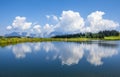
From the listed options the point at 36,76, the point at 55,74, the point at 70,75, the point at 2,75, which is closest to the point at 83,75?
the point at 70,75

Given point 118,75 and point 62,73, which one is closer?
point 118,75

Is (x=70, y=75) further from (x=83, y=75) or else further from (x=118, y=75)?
(x=118, y=75)

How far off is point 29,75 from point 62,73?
3.41m

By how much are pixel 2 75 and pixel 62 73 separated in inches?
236

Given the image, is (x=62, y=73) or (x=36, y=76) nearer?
(x=36, y=76)

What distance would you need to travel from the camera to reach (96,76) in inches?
819

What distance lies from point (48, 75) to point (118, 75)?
6.81 meters

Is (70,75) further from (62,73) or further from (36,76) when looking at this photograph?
(36,76)

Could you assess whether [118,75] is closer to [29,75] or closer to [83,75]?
[83,75]

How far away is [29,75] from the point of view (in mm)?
21219

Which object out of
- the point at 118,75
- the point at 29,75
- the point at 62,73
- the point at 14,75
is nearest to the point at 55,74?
the point at 62,73

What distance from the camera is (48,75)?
69.8 feet

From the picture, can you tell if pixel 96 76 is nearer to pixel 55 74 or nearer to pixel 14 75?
pixel 55 74

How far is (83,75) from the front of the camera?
2130 cm
